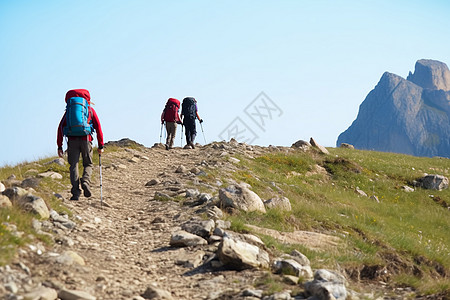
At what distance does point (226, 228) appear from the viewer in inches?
394

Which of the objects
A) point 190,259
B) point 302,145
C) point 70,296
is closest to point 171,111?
point 302,145

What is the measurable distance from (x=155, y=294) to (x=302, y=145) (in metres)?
25.8

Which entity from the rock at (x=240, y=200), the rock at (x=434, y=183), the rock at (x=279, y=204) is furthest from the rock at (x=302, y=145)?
the rock at (x=240, y=200)

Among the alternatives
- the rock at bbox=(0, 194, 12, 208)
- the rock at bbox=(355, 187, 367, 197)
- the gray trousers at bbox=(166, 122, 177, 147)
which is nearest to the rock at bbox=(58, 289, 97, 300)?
the rock at bbox=(0, 194, 12, 208)

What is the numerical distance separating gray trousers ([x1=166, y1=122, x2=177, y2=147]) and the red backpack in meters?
0.31

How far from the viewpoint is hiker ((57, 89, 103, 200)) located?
11.9 m

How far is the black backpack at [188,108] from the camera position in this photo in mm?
27828

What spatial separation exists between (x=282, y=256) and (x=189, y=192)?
233 inches

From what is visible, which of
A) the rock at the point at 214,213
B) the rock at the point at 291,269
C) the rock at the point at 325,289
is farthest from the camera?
the rock at the point at 214,213

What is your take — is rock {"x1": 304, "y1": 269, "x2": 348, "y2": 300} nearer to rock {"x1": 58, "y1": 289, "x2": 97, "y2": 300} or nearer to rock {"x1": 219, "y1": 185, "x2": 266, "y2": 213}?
rock {"x1": 58, "y1": 289, "x2": 97, "y2": 300}

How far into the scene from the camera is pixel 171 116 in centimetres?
2744

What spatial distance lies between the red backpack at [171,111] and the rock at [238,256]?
2002cm

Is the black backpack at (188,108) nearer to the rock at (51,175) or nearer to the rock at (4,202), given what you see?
the rock at (51,175)

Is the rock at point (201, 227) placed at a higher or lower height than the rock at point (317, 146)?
higher
